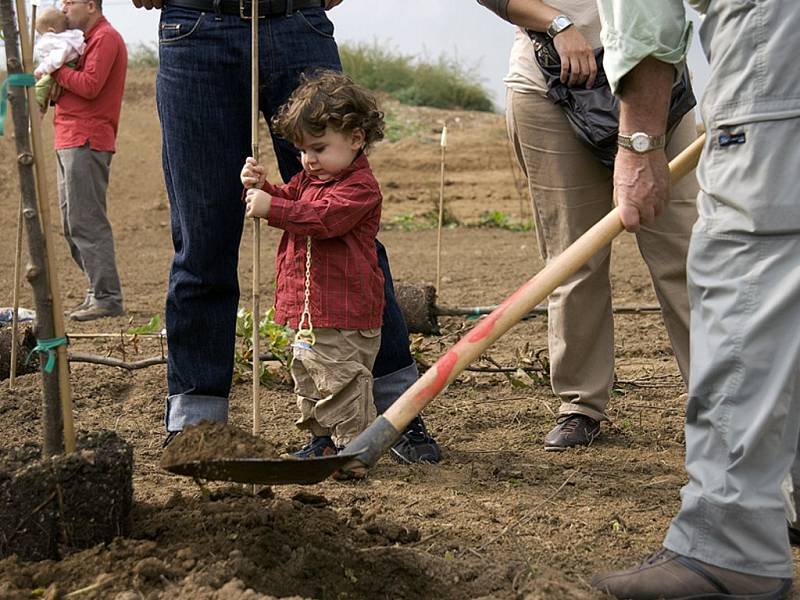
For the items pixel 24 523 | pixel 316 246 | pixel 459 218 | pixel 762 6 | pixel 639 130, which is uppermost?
pixel 762 6

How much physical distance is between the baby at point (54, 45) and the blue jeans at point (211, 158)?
361cm

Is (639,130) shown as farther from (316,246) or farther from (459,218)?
(459,218)

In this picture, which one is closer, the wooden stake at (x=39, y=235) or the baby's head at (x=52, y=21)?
the wooden stake at (x=39, y=235)

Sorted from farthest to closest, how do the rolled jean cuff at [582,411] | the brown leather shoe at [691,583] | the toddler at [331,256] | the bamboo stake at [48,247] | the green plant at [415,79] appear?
1. the green plant at [415,79]
2. the rolled jean cuff at [582,411]
3. the toddler at [331,256]
4. the bamboo stake at [48,247]
5. the brown leather shoe at [691,583]

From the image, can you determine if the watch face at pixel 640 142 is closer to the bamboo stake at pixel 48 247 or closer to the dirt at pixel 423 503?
the dirt at pixel 423 503

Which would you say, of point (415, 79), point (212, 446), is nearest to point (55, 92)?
point (212, 446)

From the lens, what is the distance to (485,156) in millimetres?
16016

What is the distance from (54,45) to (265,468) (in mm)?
5109

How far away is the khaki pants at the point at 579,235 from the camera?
144 inches

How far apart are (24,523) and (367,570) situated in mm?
789

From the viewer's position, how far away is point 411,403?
8.71 ft

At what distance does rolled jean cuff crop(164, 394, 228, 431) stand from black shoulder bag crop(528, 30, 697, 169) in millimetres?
1488

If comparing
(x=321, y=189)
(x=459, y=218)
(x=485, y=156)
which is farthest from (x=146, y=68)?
(x=321, y=189)

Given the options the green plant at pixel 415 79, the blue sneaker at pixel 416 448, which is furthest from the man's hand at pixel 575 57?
the green plant at pixel 415 79
